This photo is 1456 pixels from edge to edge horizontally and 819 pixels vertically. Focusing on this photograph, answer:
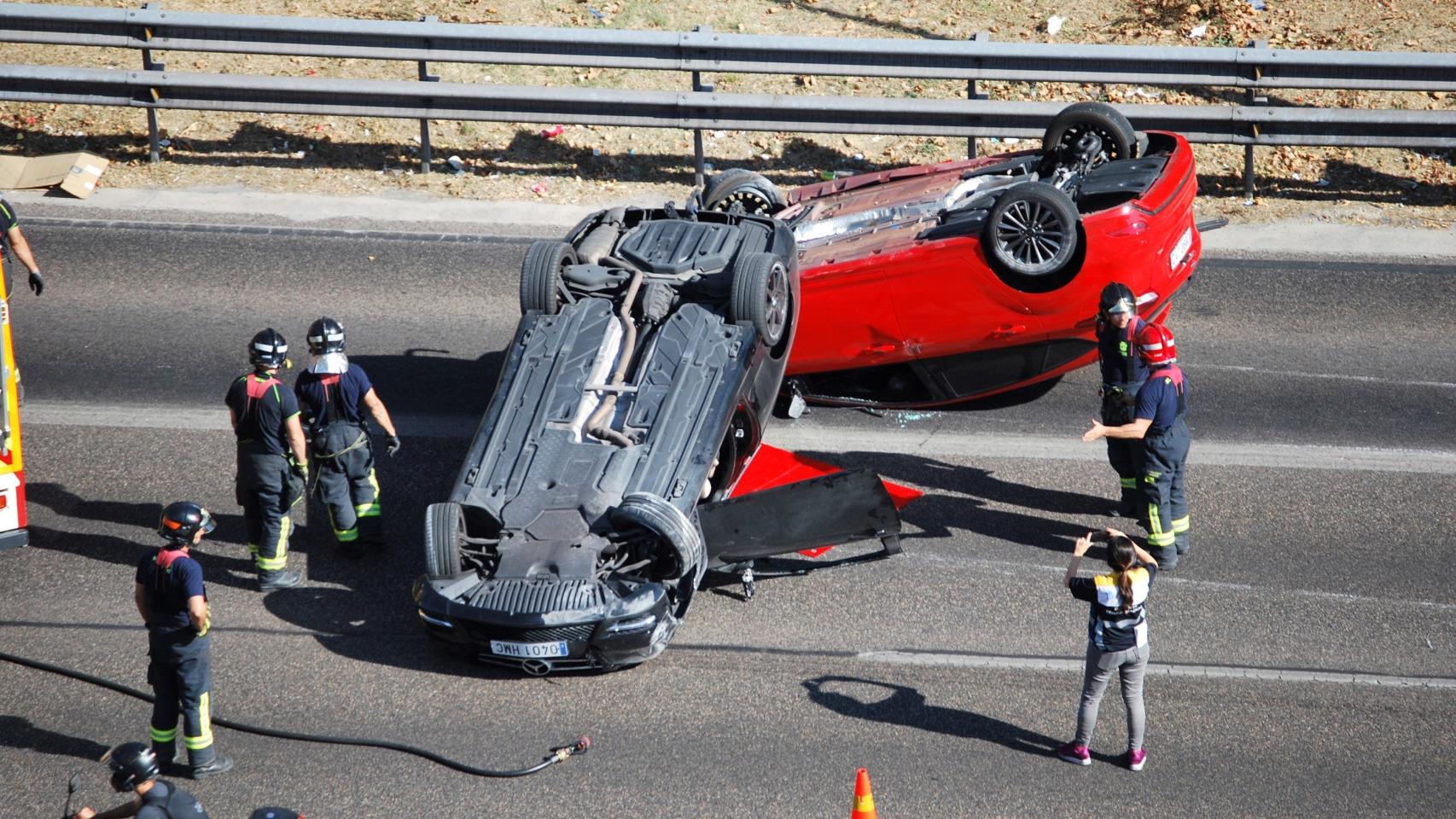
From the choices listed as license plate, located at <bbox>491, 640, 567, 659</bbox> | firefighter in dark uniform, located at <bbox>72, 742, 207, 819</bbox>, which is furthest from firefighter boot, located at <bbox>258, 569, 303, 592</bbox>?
firefighter in dark uniform, located at <bbox>72, 742, 207, 819</bbox>

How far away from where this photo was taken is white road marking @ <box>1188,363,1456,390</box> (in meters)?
11.0

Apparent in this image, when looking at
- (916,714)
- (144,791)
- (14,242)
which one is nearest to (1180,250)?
(916,714)

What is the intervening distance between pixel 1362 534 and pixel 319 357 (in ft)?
21.2

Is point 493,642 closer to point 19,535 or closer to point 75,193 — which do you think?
point 19,535

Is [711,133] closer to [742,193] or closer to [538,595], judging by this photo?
[742,193]

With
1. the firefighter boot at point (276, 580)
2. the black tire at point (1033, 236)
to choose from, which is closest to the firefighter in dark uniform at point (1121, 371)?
the black tire at point (1033, 236)

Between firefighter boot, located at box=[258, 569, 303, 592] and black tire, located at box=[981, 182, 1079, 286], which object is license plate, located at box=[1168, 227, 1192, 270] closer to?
black tire, located at box=[981, 182, 1079, 286]

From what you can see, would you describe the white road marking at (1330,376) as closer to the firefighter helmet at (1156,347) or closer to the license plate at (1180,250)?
the license plate at (1180,250)

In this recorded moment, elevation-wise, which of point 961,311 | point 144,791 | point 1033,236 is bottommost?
point 144,791

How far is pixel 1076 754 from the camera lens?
7.18 meters

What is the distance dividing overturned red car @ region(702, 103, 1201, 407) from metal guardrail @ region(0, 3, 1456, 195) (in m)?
3.17

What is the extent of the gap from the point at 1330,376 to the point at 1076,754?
5.24 metres

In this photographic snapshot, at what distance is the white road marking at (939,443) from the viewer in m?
10.0

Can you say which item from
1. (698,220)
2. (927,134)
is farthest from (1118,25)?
(698,220)
